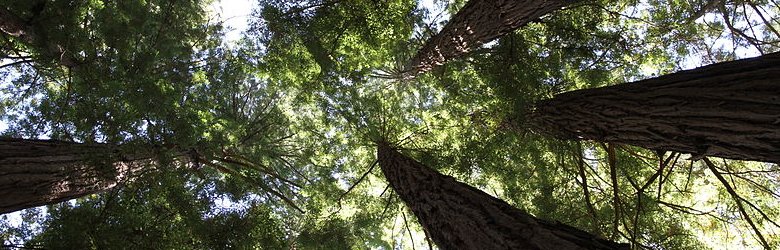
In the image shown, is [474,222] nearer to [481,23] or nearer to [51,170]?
[481,23]

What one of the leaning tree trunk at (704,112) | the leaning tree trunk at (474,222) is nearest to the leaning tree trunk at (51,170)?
the leaning tree trunk at (474,222)

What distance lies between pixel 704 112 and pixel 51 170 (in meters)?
5.16

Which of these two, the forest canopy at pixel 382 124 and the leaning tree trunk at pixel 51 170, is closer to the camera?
the forest canopy at pixel 382 124

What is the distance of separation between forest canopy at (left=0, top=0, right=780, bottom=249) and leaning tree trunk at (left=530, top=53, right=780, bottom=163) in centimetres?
1

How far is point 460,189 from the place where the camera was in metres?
3.71

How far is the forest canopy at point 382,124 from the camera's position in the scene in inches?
137

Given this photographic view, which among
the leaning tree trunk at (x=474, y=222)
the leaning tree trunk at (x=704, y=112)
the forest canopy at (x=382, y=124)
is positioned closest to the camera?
the leaning tree trunk at (x=704, y=112)

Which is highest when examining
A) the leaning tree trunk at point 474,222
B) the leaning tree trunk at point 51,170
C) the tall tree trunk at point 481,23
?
the tall tree trunk at point 481,23

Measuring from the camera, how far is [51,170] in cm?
413

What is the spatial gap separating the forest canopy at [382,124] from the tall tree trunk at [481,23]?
0.02 m

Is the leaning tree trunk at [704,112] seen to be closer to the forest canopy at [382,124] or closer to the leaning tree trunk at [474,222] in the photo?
the forest canopy at [382,124]

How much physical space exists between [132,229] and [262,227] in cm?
136

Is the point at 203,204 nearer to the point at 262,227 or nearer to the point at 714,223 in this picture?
the point at 262,227

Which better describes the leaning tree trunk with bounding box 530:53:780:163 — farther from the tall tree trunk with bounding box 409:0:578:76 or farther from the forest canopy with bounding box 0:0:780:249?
the tall tree trunk with bounding box 409:0:578:76
